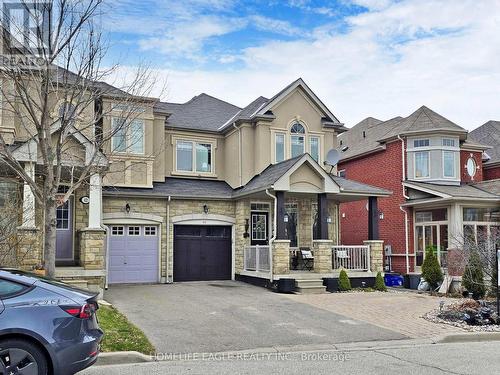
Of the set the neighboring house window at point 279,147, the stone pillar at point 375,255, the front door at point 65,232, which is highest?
the neighboring house window at point 279,147

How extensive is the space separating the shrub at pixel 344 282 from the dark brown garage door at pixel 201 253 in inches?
180

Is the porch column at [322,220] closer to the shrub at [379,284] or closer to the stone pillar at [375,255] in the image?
the stone pillar at [375,255]

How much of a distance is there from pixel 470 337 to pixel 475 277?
19.6 feet

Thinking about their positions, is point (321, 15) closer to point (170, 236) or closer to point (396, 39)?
point (396, 39)

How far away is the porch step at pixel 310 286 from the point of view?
54.2 ft

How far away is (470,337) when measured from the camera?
10.1 m

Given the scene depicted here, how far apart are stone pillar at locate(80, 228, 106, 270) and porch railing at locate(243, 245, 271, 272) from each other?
18.8 feet

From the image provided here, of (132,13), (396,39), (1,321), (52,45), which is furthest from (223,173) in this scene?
(1,321)

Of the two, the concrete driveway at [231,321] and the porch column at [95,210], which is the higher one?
the porch column at [95,210]

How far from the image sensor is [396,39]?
1602 cm

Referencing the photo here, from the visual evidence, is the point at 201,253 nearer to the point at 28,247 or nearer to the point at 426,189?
the point at 28,247

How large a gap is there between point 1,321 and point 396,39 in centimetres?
1419

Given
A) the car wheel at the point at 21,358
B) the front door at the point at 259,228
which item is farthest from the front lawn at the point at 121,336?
the front door at the point at 259,228

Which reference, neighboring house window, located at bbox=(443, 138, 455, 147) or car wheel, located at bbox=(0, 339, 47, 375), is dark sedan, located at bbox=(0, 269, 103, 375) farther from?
neighboring house window, located at bbox=(443, 138, 455, 147)
